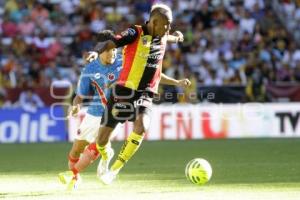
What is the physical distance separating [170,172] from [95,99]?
2211 mm

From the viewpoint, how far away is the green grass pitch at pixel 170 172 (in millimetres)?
9758

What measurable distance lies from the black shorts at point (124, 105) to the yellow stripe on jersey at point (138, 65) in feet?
0.34

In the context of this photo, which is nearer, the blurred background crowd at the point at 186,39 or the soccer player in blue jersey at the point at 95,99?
the soccer player in blue jersey at the point at 95,99

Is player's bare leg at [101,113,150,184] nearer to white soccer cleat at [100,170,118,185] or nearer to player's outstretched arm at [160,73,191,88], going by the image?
white soccer cleat at [100,170,118,185]

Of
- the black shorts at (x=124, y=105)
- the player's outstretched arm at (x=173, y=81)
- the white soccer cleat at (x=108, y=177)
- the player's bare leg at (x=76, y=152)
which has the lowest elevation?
the white soccer cleat at (x=108, y=177)

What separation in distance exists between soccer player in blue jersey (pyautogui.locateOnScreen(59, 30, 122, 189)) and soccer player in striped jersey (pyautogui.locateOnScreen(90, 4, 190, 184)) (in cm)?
50

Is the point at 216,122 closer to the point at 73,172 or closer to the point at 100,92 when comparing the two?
the point at 100,92

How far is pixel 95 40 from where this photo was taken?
81.4 ft

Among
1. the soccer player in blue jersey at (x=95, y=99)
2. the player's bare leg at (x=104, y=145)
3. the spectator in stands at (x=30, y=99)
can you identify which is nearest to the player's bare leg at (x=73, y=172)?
the soccer player in blue jersey at (x=95, y=99)

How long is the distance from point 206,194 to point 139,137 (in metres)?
1.19

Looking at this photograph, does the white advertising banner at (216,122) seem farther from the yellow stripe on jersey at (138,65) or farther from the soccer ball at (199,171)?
the yellow stripe on jersey at (138,65)

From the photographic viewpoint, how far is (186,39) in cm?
2500

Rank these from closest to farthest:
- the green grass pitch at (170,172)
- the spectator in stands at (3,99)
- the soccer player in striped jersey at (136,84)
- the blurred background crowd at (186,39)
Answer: the green grass pitch at (170,172) → the soccer player in striped jersey at (136,84) → the spectator in stands at (3,99) → the blurred background crowd at (186,39)

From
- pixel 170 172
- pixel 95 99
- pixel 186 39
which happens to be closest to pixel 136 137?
pixel 95 99
